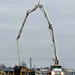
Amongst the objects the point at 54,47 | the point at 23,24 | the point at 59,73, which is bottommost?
the point at 59,73

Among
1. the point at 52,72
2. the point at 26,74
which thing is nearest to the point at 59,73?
the point at 52,72

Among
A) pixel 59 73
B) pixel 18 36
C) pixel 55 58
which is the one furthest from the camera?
pixel 18 36

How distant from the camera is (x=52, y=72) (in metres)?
73.4

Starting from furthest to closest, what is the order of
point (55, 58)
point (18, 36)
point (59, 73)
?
point (18, 36)
point (55, 58)
point (59, 73)

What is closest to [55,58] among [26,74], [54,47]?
[54,47]

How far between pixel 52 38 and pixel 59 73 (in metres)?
11.4

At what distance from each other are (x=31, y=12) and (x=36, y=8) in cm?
192

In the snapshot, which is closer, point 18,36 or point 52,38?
point 52,38

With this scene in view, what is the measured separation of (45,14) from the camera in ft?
272

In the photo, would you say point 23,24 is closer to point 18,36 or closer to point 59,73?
point 18,36

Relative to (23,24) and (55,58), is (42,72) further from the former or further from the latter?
(23,24)

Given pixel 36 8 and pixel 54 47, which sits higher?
pixel 36 8

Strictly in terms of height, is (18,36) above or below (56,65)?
above

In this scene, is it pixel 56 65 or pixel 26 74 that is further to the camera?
pixel 26 74
